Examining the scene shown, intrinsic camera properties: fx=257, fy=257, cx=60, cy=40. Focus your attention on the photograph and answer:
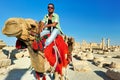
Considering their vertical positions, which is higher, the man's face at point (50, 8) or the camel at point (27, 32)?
the man's face at point (50, 8)

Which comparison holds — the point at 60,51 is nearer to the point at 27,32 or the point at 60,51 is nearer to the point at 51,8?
the point at 51,8

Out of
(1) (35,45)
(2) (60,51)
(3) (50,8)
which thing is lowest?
(2) (60,51)

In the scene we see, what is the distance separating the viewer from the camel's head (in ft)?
20.8

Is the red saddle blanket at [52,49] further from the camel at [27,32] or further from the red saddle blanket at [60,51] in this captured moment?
the camel at [27,32]

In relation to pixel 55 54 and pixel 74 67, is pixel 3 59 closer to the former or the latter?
pixel 74 67

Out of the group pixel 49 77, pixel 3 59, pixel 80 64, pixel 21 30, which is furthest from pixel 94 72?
pixel 21 30

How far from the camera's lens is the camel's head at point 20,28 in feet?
20.8

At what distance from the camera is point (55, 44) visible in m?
7.84

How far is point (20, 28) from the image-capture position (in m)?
6.56

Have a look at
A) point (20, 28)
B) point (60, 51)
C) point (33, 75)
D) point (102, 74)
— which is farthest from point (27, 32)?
point (102, 74)

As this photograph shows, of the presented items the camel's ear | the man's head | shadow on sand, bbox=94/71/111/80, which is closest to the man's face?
the man's head

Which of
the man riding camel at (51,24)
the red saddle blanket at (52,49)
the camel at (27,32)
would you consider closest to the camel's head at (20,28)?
the camel at (27,32)

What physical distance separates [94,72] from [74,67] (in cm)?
141

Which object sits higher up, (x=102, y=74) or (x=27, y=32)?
(x=27, y=32)
